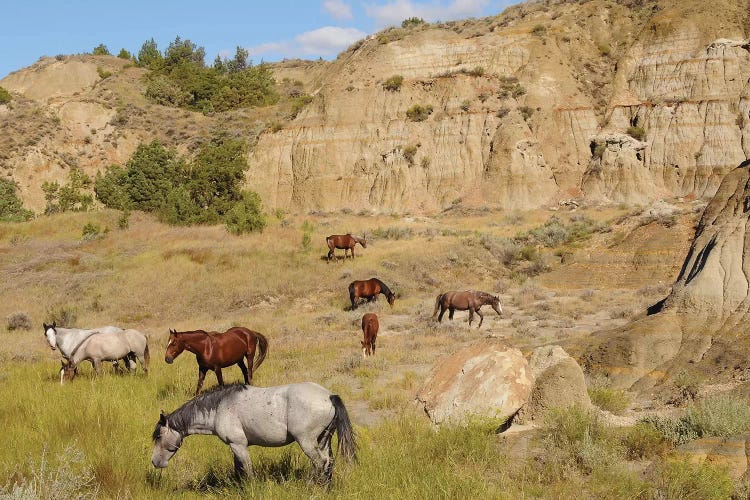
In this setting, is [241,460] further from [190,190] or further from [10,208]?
[10,208]

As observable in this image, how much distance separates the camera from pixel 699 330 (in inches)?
505

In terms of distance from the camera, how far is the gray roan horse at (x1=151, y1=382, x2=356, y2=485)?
271 inches

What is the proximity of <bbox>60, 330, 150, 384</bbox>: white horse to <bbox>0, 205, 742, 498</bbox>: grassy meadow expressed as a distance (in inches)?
16.6

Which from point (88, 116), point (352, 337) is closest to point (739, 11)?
point (352, 337)

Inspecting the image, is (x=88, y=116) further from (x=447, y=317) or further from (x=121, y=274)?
(x=447, y=317)

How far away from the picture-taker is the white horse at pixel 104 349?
44.4 feet

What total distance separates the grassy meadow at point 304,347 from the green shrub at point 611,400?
1965 millimetres

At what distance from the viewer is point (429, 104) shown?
7106 cm

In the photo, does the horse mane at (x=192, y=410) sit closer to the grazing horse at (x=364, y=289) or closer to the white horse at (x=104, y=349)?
the white horse at (x=104, y=349)

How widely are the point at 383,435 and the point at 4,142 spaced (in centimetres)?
8290

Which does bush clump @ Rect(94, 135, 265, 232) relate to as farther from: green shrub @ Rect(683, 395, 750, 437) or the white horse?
green shrub @ Rect(683, 395, 750, 437)

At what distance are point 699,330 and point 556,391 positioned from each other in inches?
190

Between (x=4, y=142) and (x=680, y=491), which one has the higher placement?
(x=4, y=142)

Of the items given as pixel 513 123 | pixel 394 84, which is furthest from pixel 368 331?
pixel 394 84
